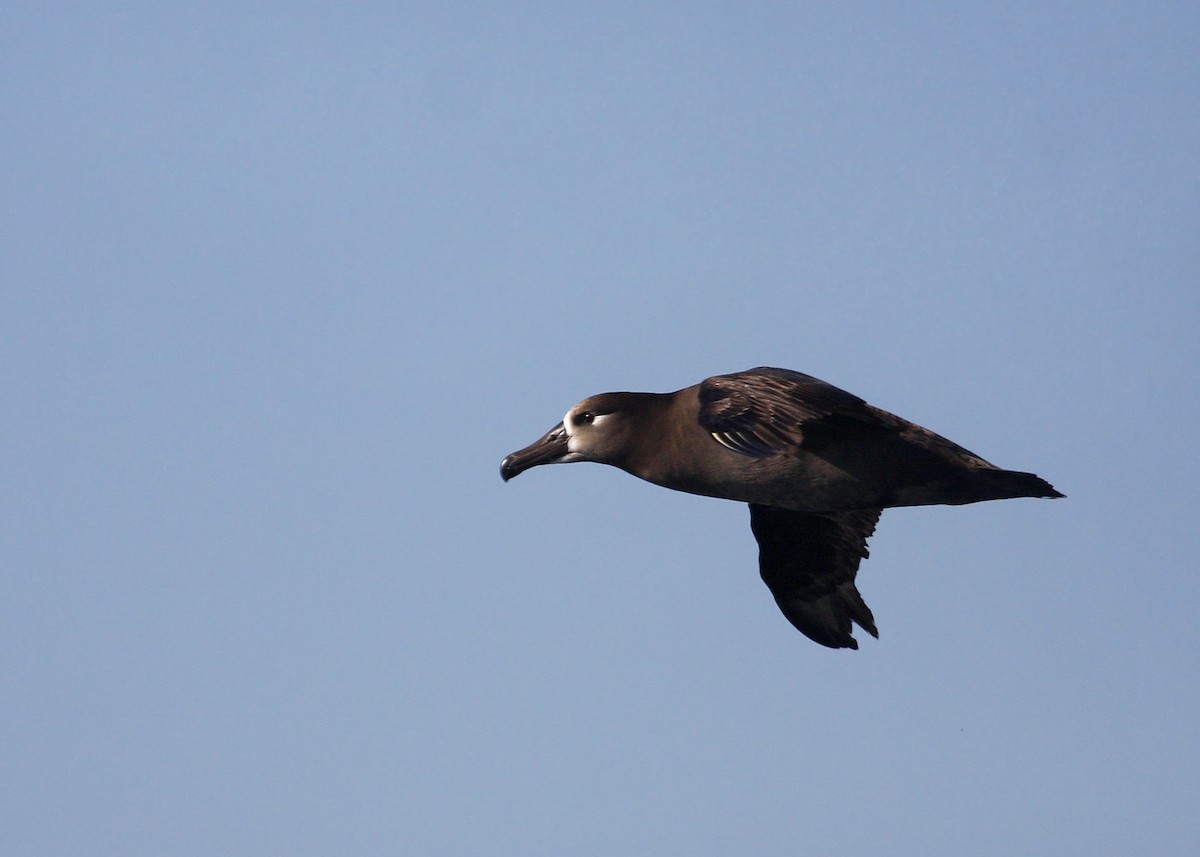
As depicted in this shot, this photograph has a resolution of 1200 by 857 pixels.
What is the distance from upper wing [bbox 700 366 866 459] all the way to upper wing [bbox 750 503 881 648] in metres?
3.04

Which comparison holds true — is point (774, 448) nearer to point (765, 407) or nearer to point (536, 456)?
point (765, 407)

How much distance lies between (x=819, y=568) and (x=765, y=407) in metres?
4.00

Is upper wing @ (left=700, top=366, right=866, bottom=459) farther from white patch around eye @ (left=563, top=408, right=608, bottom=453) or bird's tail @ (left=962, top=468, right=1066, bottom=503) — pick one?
white patch around eye @ (left=563, top=408, right=608, bottom=453)

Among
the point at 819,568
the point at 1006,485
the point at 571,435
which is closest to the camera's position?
the point at 1006,485

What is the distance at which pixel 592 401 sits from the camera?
48.9 feet

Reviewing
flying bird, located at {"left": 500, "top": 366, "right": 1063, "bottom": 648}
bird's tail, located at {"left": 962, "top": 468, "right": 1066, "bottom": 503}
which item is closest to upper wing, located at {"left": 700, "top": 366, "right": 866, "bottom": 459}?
flying bird, located at {"left": 500, "top": 366, "right": 1063, "bottom": 648}

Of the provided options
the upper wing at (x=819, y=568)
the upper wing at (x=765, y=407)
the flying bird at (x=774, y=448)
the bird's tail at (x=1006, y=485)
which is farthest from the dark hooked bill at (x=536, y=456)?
the bird's tail at (x=1006, y=485)

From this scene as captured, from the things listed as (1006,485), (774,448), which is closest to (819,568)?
(1006,485)

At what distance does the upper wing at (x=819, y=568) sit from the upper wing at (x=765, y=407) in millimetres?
3039

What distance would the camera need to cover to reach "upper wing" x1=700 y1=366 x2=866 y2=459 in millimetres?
12547

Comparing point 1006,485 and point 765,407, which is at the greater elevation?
point 765,407

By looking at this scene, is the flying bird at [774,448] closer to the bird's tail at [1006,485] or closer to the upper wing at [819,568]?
the bird's tail at [1006,485]

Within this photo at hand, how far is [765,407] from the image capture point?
12859mm

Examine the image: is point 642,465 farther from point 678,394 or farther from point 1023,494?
point 1023,494
